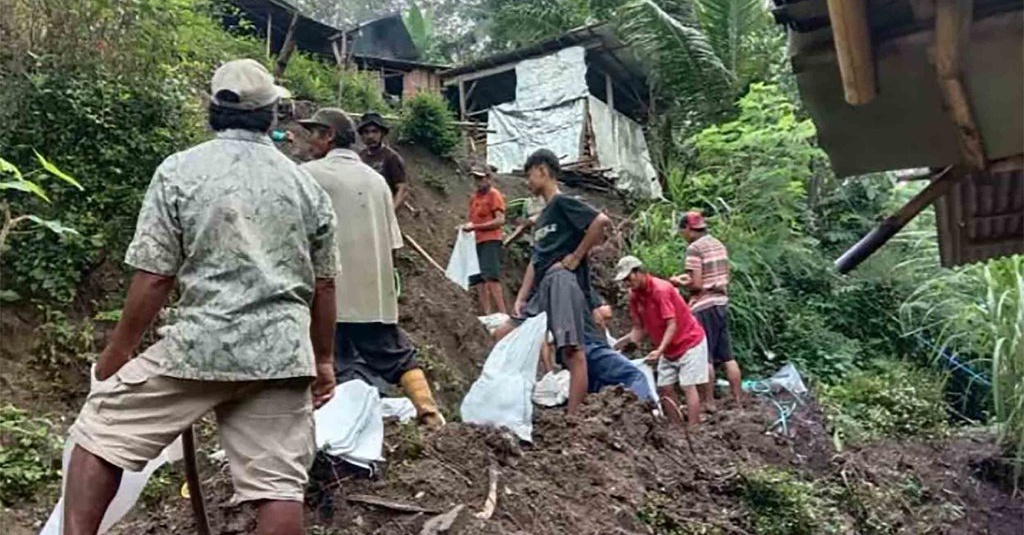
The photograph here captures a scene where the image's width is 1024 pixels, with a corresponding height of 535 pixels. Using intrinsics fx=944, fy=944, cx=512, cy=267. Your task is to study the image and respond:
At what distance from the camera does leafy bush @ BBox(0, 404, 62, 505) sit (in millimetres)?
4172

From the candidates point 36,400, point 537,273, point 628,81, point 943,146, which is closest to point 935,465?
point 537,273

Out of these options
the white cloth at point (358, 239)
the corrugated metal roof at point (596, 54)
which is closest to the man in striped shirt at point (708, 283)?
the white cloth at point (358, 239)

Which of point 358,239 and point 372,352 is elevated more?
point 358,239

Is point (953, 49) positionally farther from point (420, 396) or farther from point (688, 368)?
point (688, 368)

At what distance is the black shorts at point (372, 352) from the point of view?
4.31 meters

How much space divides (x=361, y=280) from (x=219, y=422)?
167 centimetres

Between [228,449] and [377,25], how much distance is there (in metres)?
19.4

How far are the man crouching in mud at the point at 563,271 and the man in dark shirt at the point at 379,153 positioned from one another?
1324 millimetres

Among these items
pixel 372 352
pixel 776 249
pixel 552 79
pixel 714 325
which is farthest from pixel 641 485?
pixel 552 79

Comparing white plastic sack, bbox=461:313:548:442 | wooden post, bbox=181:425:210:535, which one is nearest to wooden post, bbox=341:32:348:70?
white plastic sack, bbox=461:313:548:442

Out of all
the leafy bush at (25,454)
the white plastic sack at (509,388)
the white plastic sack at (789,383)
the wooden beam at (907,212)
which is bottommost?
the white plastic sack at (789,383)

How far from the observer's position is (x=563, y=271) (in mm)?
4957

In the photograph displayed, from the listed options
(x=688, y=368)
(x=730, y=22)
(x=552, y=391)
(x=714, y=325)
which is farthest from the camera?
(x=730, y=22)

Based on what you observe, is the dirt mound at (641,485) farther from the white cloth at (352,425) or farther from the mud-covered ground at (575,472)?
the white cloth at (352,425)
